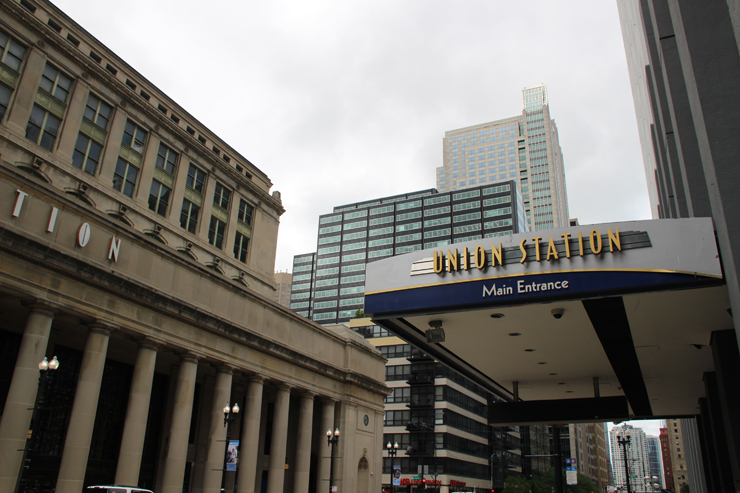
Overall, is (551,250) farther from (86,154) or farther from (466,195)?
(466,195)

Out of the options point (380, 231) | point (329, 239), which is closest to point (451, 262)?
point (380, 231)

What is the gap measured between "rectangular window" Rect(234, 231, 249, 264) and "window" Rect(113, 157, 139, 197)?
12425 mm

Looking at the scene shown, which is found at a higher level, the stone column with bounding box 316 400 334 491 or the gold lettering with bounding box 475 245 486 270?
the gold lettering with bounding box 475 245 486 270

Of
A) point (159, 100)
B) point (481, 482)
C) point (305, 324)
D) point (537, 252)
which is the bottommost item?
point (481, 482)

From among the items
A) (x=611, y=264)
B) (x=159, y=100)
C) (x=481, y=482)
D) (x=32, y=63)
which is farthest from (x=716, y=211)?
(x=481, y=482)

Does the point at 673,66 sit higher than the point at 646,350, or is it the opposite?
the point at 673,66

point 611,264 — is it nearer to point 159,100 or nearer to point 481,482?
point 159,100

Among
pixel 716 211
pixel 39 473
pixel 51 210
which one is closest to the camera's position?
pixel 716 211

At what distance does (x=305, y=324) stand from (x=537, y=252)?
35.1 m

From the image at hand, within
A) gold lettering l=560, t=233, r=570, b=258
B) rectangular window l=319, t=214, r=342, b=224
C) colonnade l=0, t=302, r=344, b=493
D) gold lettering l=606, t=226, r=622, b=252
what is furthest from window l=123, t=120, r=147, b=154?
rectangular window l=319, t=214, r=342, b=224

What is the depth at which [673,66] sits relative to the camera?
52.4ft

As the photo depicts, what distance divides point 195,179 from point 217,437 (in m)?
24.9

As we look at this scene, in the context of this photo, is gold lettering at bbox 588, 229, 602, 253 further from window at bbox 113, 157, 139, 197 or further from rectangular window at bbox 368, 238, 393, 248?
rectangular window at bbox 368, 238, 393, 248

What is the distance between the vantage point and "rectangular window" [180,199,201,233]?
46.4 m
